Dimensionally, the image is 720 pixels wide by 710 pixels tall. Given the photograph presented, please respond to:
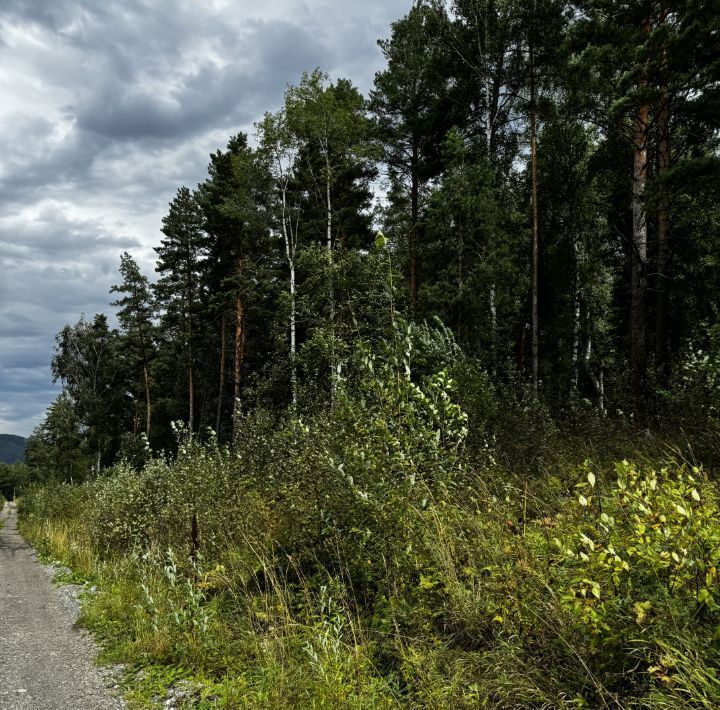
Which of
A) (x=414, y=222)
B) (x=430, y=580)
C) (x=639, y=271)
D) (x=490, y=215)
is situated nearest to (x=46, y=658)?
(x=430, y=580)

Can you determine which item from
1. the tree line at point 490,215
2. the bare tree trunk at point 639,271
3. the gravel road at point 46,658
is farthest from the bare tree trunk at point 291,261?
the bare tree trunk at point 639,271

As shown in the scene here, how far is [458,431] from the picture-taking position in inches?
217

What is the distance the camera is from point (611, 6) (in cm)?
Answer: 1043

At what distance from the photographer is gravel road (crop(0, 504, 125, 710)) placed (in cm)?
438

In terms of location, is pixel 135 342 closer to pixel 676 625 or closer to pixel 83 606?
pixel 83 606

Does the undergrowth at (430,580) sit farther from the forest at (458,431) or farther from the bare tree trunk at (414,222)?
the bare tree trunk at (414,222)

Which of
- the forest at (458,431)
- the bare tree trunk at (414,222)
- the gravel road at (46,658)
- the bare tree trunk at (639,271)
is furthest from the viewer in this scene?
the bare tree trunk at (414,222)

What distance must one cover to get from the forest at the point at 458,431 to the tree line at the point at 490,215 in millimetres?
118

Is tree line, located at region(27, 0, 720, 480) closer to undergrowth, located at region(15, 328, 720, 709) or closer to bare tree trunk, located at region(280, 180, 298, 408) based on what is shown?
bare tree trunk, located at region(280, 180, 298, 408)

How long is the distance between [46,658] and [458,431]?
5.15 meters

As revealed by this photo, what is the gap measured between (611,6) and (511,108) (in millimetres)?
10291

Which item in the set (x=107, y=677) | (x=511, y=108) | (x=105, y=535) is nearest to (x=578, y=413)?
(x=107, y=677)

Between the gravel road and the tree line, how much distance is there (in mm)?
5471

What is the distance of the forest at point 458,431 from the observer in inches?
122
